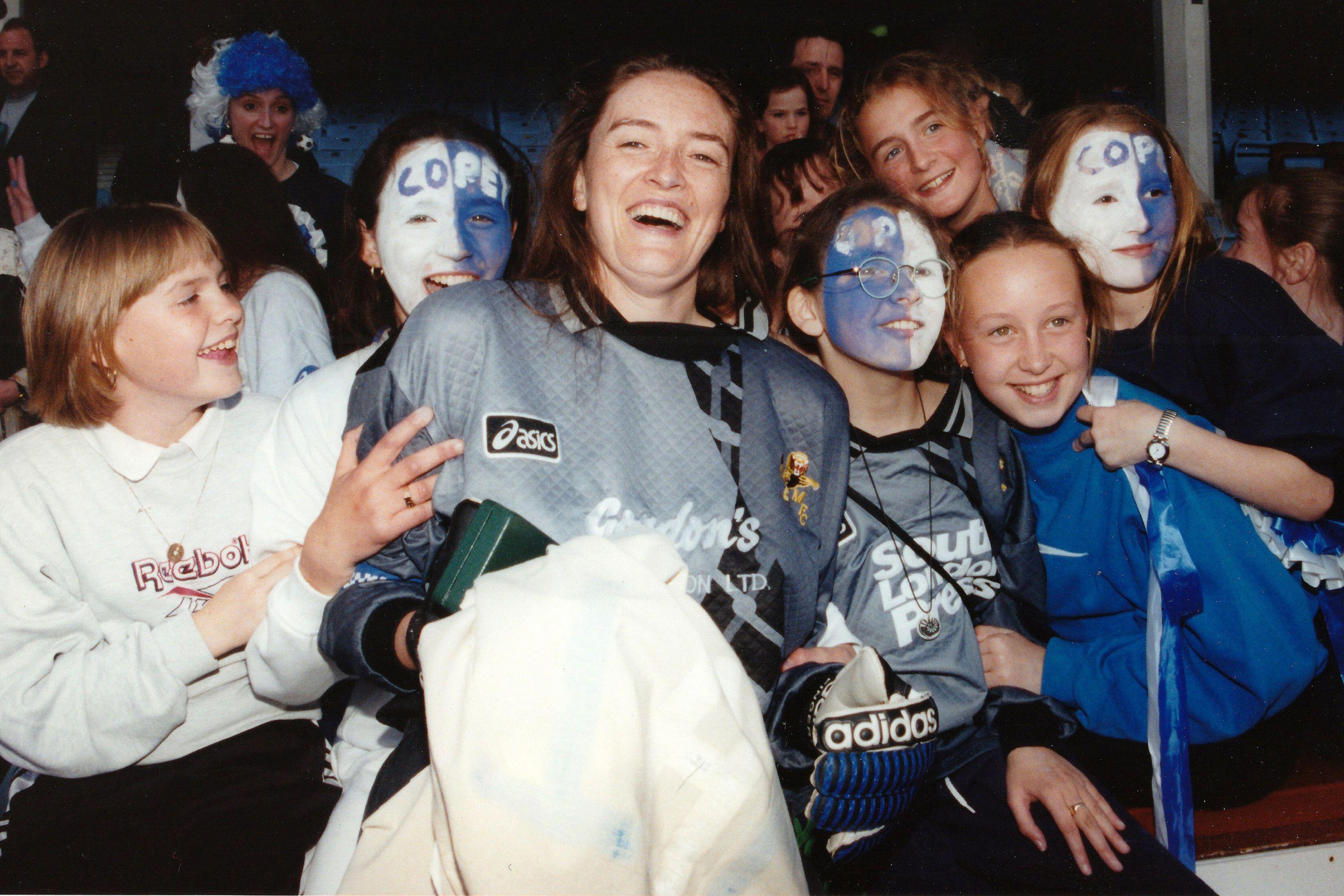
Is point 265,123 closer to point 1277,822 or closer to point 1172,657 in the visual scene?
point 1172,657

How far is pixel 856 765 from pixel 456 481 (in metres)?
0.75

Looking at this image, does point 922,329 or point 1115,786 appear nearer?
point 922,329

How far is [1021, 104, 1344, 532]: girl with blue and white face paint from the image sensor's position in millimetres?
1505

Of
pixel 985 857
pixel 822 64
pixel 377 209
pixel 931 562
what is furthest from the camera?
pixel 822 64

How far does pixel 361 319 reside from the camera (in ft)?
5.72

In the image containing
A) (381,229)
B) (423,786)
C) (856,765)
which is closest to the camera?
(423,786)

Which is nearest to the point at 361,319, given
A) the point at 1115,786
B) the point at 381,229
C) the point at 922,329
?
the point at 381,229

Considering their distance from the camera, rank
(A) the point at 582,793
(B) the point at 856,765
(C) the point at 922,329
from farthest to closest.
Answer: (C) the point at 922,329 < (B) the point at 856,765 < (A) the point at 582,793

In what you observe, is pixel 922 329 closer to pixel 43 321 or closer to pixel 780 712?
pixel 780 712

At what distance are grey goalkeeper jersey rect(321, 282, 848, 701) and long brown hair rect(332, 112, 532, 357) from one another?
369 mm

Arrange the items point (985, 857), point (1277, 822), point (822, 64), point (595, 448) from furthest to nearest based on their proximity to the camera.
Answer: point (822, 64) < point (1277, 822) < point (985, 857) < point (595, 448)

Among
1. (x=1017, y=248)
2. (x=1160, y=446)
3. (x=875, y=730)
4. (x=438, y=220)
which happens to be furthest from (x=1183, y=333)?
(x=438, y=220)

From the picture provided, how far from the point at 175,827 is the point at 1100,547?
5.73 feet

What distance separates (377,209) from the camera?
1639mm
